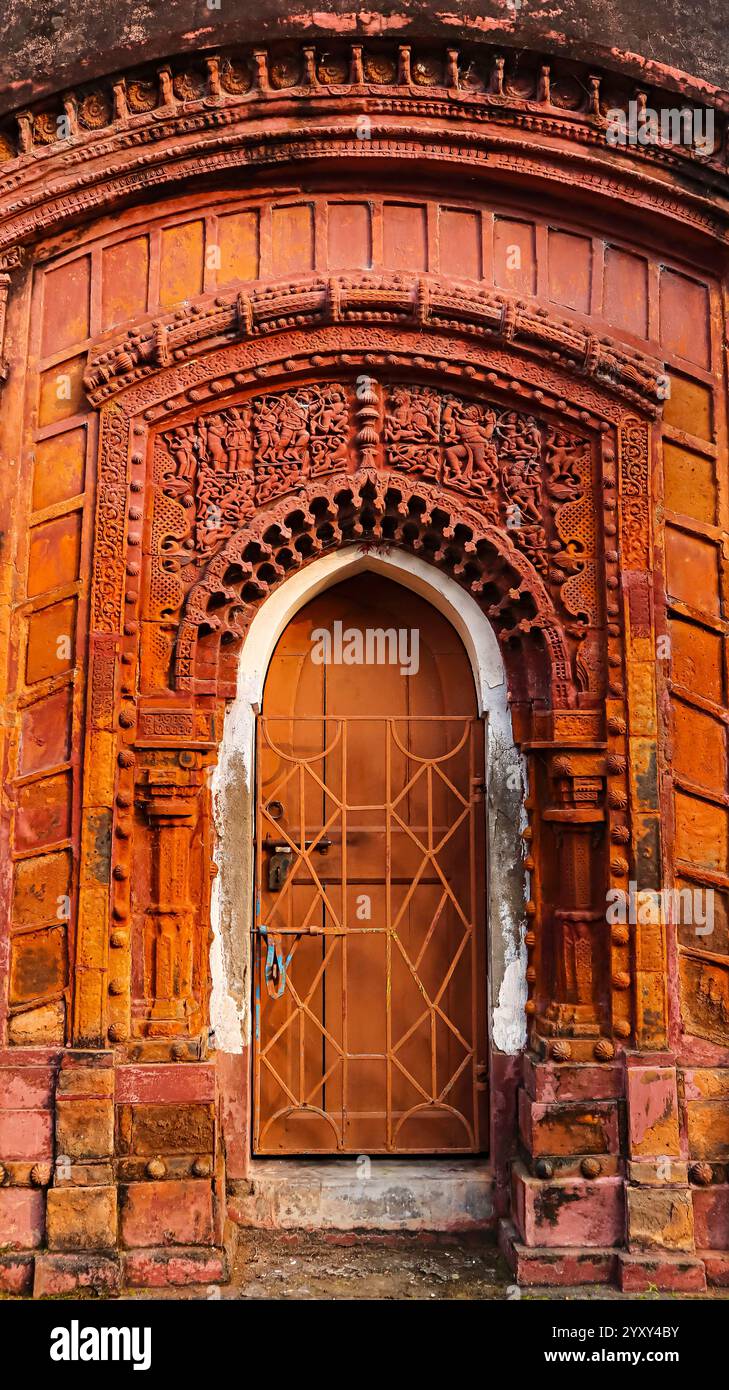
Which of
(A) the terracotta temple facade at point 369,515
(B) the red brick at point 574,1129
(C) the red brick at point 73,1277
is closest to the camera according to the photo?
(C) the red brick at point 73,1277

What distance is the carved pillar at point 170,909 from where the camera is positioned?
177 inches

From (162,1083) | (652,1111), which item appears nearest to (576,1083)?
(652,1111)

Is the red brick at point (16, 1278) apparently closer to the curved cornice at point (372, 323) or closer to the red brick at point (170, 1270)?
the red brick at point (170, 1270)

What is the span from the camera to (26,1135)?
4.29 m

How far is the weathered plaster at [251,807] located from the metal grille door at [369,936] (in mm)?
103

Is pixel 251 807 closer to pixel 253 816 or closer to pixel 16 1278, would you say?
pixel 253 816

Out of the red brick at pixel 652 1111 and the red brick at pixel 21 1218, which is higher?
the red brick at pixel 652 1111

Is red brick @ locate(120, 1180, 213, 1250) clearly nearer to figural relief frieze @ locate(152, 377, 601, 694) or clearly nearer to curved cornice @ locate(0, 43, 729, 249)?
figural relief frieze @ locate(152, 377, 601, 694)

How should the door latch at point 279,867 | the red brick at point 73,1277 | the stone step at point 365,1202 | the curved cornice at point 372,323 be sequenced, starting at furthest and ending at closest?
the door latch at point 279,867 → the curved cornice at point 372,323 → the stone step at point 365,1202 → the red brick at point 73,1277

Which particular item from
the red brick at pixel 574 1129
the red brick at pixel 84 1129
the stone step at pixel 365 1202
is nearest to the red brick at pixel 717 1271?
the red brick at pixel 574 1129

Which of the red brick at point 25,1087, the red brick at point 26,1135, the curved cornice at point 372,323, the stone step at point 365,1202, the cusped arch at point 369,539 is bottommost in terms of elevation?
the stone step at point 365,1202

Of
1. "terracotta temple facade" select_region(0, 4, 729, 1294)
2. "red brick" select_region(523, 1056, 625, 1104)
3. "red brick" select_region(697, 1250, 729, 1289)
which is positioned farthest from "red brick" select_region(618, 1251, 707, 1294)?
"red brick" select_region(523, 1056, 625, 1104)

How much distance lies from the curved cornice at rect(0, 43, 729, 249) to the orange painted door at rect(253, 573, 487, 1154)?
2.34 metres

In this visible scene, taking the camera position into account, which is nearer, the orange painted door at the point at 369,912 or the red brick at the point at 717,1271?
the red brick at the point at 717,1271
